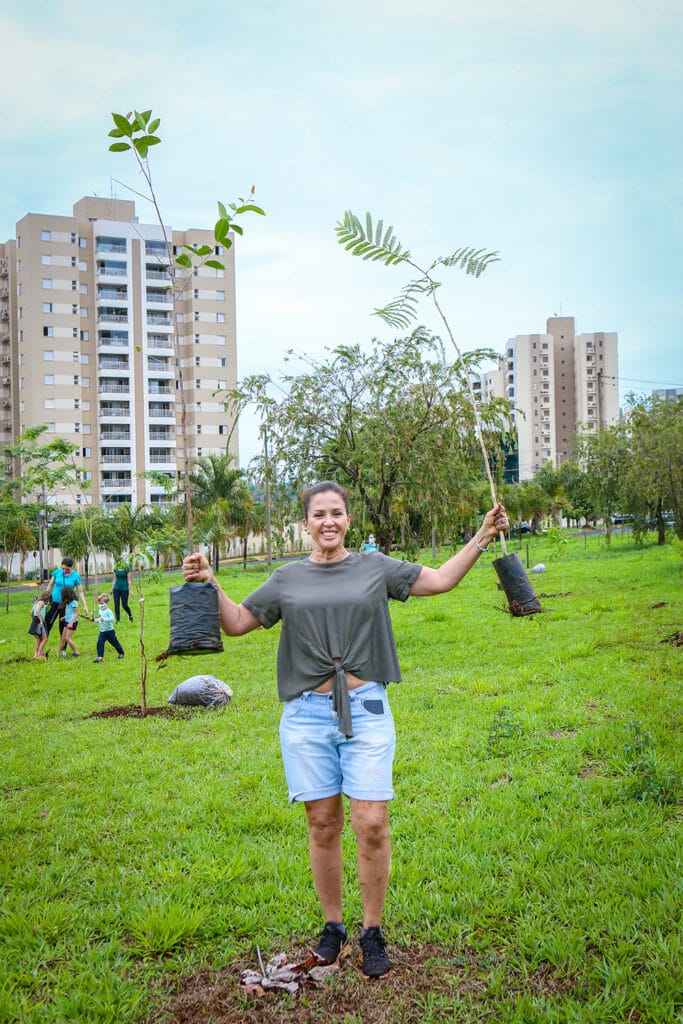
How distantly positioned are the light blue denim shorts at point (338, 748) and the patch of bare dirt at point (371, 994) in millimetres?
855

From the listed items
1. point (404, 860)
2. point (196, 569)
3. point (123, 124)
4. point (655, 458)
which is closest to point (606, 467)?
point (655, 458)

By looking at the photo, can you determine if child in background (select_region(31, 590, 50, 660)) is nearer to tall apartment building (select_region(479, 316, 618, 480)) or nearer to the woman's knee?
the woman's knee

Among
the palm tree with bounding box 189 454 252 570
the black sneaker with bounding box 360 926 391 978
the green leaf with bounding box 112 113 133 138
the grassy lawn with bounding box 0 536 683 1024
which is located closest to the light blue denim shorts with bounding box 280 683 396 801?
the black sneaker with bounding box 360 926 391 978

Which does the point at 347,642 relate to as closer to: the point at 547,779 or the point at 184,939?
the point at 184,939

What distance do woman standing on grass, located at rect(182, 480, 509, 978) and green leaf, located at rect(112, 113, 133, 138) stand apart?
1.96 metres

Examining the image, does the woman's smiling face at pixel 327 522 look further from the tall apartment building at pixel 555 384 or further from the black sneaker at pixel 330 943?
the tall apartment building at pixel 555 384

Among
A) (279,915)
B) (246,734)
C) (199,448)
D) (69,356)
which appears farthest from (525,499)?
(279,915)

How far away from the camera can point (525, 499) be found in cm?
→ 6194

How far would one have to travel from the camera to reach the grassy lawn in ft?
11.9

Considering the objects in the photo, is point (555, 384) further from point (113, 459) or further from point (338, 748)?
point (338, 748)

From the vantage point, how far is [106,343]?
74062mm

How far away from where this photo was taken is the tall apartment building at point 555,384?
12075 cm

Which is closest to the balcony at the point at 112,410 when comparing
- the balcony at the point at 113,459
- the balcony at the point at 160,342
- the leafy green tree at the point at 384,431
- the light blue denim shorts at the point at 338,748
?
the balcony at the point at 113,459

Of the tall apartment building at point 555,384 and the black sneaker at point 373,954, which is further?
the tall apartment building at point 555,384
